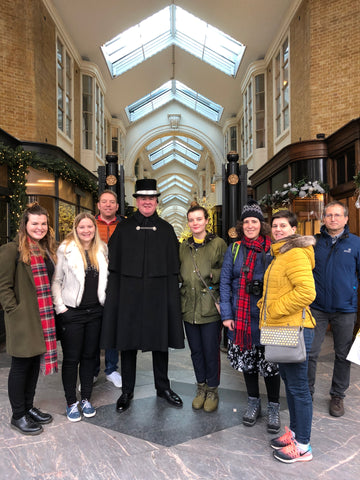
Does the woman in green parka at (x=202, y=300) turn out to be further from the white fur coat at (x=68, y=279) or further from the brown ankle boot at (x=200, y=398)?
the white fur coat at (x=68, y=279)

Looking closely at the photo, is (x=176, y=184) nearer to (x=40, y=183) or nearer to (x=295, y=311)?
(x=40, y=183)

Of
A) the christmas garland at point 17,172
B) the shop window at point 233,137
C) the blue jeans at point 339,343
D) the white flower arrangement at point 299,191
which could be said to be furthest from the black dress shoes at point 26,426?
the shop window at point 233,137

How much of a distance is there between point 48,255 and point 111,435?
142 cm

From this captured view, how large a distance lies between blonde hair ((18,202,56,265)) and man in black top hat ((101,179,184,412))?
48 centimetres

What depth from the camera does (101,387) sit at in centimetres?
343

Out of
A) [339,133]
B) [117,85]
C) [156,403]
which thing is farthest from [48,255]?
[117,85]

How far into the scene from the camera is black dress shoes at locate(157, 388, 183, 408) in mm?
3000

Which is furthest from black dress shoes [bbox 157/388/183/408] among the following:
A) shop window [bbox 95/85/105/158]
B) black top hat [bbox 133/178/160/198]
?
shop window [bbox 95/85/105/158]

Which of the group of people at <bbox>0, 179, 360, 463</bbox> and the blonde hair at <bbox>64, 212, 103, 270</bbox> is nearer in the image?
the group of people at <bbox>0, 179, 360, 463</bbox>

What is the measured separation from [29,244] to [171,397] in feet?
5.77

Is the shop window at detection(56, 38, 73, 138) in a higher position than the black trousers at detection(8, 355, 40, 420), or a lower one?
higher

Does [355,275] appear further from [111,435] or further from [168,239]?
[111,435]

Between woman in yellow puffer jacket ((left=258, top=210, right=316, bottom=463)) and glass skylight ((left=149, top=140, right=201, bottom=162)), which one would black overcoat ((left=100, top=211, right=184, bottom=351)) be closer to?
woman in yellow puffer jacket ((left=258, top=210, right=316, bottom=463))

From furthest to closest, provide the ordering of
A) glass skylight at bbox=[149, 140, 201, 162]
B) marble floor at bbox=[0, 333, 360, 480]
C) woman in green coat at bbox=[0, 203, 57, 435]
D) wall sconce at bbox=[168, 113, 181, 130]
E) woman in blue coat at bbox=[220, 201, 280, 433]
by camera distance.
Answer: glass skylight at bbox=[149, 140, 201, 162]
wall sconce at bbox=[168, 113, 181, 130]
woman in blue coat at bbox=[220, 201, 280, 433]
woman in green coat at bbox=[0, 203, 57, 435]
marble floor at bbox=[0, 333, 360, 480]
